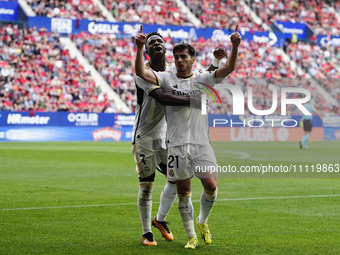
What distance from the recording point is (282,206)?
8.33 m

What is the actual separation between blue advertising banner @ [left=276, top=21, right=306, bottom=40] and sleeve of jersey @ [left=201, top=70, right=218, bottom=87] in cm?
4000

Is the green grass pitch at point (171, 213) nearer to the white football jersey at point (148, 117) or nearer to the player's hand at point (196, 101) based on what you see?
the player's hand at point (196, 101)

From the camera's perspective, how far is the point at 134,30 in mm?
36969

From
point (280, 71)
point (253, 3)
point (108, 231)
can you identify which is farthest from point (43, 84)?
Answer: point (108, 231)

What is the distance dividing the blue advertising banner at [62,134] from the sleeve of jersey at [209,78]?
2306cm

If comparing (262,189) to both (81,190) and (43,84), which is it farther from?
(43,84)

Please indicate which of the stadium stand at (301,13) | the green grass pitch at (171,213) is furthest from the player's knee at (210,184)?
the stadium stand at (301,13)

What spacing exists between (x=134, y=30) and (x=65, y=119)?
37.4 ft

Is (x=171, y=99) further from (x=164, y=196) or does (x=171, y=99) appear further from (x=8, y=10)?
(x=8, y=10)

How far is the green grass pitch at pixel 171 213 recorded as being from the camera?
5496 millimetres

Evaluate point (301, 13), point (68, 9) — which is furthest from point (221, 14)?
point (68, 9)

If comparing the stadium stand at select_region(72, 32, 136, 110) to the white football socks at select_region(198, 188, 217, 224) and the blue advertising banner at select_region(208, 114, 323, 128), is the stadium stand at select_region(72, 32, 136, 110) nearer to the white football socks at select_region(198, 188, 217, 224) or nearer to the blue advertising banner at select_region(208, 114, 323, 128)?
the blue advertising banner at select_region(208, 114, 323, 128)

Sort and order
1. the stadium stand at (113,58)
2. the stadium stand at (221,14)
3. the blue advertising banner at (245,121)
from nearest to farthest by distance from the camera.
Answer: the blue advertising banner at (245,121)
the stadium stand at (113,58)
the stadium stand at (221,14)

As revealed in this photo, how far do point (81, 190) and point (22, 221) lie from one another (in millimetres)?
3455
